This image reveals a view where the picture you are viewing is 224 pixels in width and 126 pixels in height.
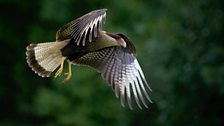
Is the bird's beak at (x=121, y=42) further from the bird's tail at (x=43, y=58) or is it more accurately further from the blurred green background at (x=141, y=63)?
the blurred green background at (x=141, y=63)

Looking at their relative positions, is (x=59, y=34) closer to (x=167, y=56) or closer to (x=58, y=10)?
(x=167, y=56)

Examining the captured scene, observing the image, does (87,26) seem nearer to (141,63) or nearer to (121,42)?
(121,42)

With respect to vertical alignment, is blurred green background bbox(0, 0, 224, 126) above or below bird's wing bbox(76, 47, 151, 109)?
below

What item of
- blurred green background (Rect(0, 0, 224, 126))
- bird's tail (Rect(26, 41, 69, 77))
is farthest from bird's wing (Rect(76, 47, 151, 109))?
blurred green background (Rect(0, 0, 224, 126))

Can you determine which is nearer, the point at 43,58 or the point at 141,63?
the point at 43,58

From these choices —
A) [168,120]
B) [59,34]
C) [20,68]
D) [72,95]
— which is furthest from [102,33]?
[20,68]

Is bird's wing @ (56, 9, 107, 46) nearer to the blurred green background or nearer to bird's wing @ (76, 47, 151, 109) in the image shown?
bird's wing @ (76, 47, 151, 109)

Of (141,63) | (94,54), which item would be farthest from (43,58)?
(141,63)
